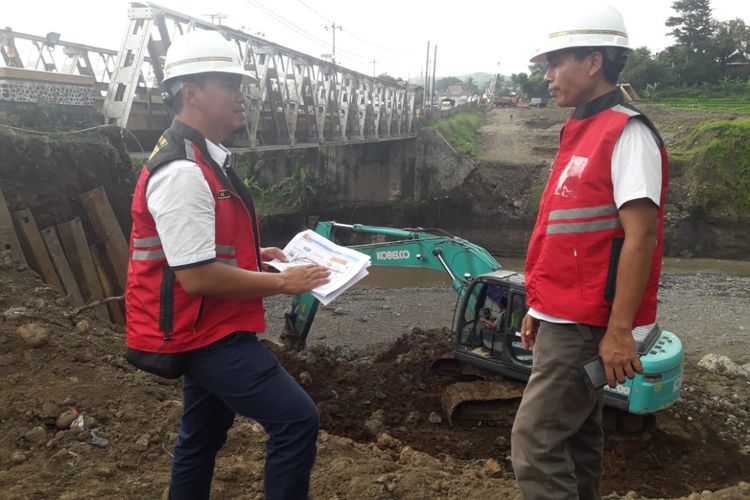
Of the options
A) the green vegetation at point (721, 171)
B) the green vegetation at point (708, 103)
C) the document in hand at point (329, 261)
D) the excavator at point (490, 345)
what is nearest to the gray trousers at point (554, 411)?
the document in hand at point (329, 261)

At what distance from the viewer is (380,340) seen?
11422mm

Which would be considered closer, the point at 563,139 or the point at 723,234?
the point at 563,139

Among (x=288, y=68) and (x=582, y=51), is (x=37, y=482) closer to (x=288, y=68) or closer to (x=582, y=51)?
(x=582, y=51)

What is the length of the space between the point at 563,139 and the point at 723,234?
22.1 m

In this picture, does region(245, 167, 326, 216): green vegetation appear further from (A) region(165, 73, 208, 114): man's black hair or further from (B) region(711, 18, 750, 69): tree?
(B) region(711, 18, 750, 69): tree

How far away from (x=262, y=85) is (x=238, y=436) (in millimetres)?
8994

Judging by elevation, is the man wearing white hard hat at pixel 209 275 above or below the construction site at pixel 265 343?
above

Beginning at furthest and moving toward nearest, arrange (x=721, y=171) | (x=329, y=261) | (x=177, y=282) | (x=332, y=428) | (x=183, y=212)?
(x=721, y=171), (x=332, y=428), (x=329, y=261), (x=177, y=282), (x=183, y=212)

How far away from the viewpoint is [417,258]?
7672 millimetres

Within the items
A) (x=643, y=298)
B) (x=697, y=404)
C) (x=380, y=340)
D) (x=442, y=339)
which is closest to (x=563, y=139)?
(x=643, y=298)

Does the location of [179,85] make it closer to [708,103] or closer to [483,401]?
[483,401]

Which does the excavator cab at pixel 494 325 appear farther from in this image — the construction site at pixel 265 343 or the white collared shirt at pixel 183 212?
the white collared shirt at pixel 183 212

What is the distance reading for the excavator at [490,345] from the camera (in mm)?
5633

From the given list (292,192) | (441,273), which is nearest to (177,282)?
(441,273)
